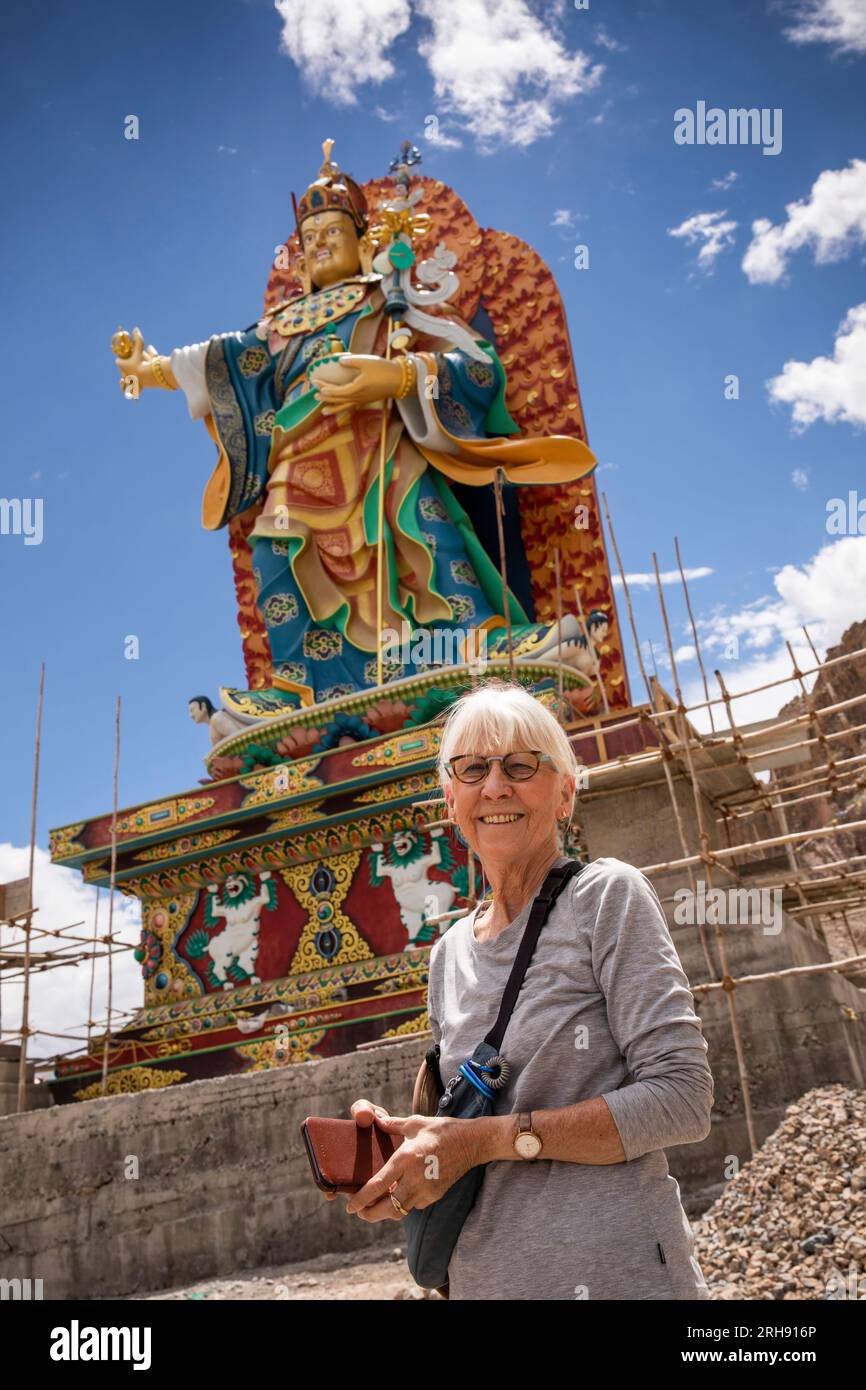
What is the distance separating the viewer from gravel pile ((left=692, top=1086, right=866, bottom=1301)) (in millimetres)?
3947

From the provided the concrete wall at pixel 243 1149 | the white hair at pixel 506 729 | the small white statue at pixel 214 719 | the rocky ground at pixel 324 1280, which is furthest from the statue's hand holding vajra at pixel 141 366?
the white hair at pixel 506 729

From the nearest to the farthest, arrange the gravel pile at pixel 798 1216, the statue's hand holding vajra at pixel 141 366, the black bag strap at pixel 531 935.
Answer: the black bag strap at pixel 531 935 → the gravel pile at pixel 798 1216 → the statue's hand holding vajra at pixel 141 366

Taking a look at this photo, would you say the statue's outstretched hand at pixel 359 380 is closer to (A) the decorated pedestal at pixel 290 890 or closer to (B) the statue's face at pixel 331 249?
(B) the statue's face at pixel 331 249

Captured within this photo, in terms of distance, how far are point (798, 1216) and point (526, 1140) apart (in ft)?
11.8

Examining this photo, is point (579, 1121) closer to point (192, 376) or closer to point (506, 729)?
point (506, 729)

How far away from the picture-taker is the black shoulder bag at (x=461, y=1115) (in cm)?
140

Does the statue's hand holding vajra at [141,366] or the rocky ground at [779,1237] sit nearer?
the rocky ground at [779,1237]

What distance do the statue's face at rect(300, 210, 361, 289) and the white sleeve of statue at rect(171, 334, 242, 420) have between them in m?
1.42

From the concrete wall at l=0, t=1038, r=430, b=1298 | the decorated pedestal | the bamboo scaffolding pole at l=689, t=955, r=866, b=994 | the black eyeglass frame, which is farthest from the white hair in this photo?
the decorated pedestal

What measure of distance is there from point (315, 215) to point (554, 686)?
20.2 feet

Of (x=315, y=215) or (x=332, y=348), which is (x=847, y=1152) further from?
(x=315, y=215)

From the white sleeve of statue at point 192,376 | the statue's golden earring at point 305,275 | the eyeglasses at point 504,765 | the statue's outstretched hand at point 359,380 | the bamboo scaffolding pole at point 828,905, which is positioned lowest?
the eyeglasses at point 504,765

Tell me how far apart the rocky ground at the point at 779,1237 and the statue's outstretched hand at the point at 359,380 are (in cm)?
745
